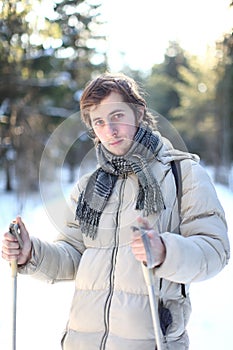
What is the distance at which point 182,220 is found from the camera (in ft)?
6.11

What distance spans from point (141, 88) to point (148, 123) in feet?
0.72

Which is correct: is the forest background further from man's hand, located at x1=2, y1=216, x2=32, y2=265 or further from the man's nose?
man's hand, located at x1=2, y1=216, x2=32, y2=265


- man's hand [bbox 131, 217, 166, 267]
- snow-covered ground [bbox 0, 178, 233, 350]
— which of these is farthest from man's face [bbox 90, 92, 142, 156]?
snow-covered ground [bbox 0, 178, 233, 350]

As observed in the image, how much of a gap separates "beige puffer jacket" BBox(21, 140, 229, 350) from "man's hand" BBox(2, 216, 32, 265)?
0.22 meters

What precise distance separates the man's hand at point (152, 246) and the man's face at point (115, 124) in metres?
0.40

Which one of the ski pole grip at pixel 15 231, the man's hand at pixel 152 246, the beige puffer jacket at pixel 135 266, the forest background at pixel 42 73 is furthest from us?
the forest background at pixel 42 73

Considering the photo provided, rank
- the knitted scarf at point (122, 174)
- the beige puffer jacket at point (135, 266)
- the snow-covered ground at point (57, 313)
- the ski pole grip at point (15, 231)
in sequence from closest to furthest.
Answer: the beige puffer jacket at point (135, 266)
the knitted scarf at point (122, 174)
the ski pole grip at point (15, 231)
the snow-covered ground at point (57, 313)

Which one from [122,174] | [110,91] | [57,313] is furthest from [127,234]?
[57,313]

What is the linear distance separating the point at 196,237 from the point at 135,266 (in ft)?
0.83

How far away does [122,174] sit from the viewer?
2.00 metres

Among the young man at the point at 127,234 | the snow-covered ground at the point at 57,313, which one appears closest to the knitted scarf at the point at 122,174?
the young man at the point at 127,234

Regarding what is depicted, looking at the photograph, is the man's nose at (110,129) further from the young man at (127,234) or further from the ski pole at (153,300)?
the ski pole at (153,300)

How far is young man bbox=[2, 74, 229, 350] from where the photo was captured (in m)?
1.80

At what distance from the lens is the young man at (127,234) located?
1.80 meters
